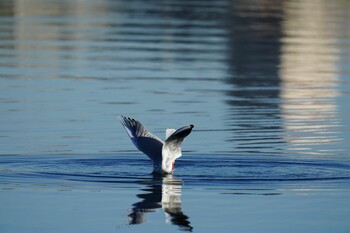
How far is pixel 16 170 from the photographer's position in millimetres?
14656

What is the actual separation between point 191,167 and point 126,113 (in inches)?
→ 183

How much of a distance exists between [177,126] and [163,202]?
5.34 meters

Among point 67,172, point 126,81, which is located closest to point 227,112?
point 126,81

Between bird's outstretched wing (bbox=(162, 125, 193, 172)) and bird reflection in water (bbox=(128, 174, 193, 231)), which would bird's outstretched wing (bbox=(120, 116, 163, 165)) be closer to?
bird's outstretched wing (bbox=(162, 125, 193, 172))

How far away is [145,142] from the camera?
14.7m

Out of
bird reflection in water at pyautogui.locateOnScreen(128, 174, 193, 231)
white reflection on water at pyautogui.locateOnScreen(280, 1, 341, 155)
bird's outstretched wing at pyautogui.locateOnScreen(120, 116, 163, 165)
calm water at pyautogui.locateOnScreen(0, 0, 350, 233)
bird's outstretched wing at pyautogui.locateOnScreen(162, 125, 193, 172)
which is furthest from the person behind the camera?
white reflection on water at pyautogui.locateOnScreen(280, 1, 341, 155)

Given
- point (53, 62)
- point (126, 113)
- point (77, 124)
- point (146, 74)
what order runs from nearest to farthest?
point (77, 124) → point (126, 113) → point (146, 74) → point (53, 62)

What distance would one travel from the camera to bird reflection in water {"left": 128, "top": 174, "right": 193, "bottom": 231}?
12.1 meters

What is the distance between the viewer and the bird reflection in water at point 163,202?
1209 cm

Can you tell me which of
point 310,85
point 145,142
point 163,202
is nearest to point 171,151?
point 145,142

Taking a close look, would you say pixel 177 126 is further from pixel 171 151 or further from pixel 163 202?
pixel 163 202

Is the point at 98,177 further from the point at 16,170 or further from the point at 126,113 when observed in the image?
the point at 126,113

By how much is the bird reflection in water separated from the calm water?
0.07 ft

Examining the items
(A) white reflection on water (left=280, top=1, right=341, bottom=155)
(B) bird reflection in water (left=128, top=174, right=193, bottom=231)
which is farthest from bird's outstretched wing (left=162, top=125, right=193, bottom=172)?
(A) white reflection on water (left=280, top=1, right=341, bottom=155)
